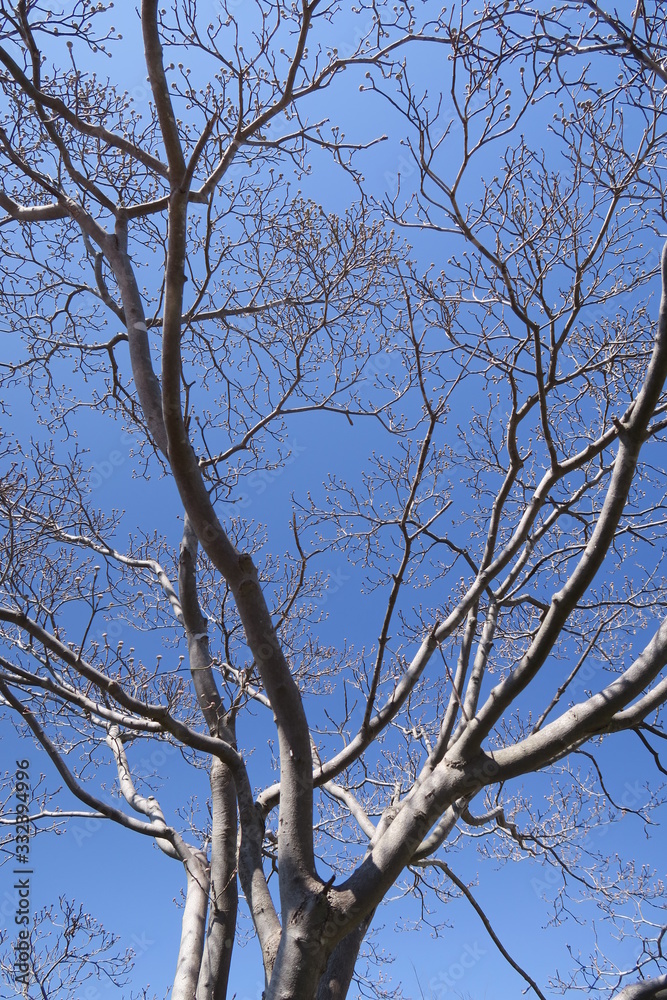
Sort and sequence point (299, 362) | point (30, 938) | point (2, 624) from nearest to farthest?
1. point (299, 362)
2. point (2, 624)
3. point (30, 938)

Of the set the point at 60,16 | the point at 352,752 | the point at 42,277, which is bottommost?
the point at 352,752

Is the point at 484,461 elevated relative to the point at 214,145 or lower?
lower

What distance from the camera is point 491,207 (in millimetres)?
3562

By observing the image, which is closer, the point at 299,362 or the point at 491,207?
the point at 491,207

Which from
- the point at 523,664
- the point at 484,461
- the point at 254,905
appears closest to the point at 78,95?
the point at 484,461

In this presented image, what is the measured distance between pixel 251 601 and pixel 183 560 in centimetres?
152

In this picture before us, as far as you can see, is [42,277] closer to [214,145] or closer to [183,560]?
[214,145]

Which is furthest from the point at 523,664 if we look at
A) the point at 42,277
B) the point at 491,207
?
the point at 42,277

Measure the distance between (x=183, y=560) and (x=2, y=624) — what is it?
76.9 inches

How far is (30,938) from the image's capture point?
253 inches

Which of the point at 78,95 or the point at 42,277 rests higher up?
the point at 42,277

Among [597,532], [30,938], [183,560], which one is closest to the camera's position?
[597,532]

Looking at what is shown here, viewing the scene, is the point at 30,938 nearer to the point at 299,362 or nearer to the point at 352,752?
the point at 352,752

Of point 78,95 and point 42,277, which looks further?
point 42,277
